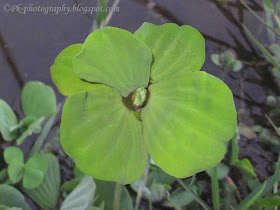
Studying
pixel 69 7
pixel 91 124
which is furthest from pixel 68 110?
pixel 69 7

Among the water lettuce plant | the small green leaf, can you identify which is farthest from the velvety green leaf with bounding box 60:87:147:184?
the small green leaf

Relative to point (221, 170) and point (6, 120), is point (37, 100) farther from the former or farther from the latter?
point (221, 170)

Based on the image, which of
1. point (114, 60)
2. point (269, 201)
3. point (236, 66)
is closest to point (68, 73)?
point (114, 60)

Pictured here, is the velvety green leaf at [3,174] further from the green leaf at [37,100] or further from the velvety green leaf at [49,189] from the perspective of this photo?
the green leaf at [37,100]

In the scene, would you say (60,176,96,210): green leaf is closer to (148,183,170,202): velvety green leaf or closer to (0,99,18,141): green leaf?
(148,183,170,202): velvety green leaf

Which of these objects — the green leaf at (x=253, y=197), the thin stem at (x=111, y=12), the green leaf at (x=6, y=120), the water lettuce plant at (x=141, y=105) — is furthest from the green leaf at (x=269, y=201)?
the green leaf at (x=6, y=120)

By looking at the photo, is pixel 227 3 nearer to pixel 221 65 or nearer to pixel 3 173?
pixel 221 65
